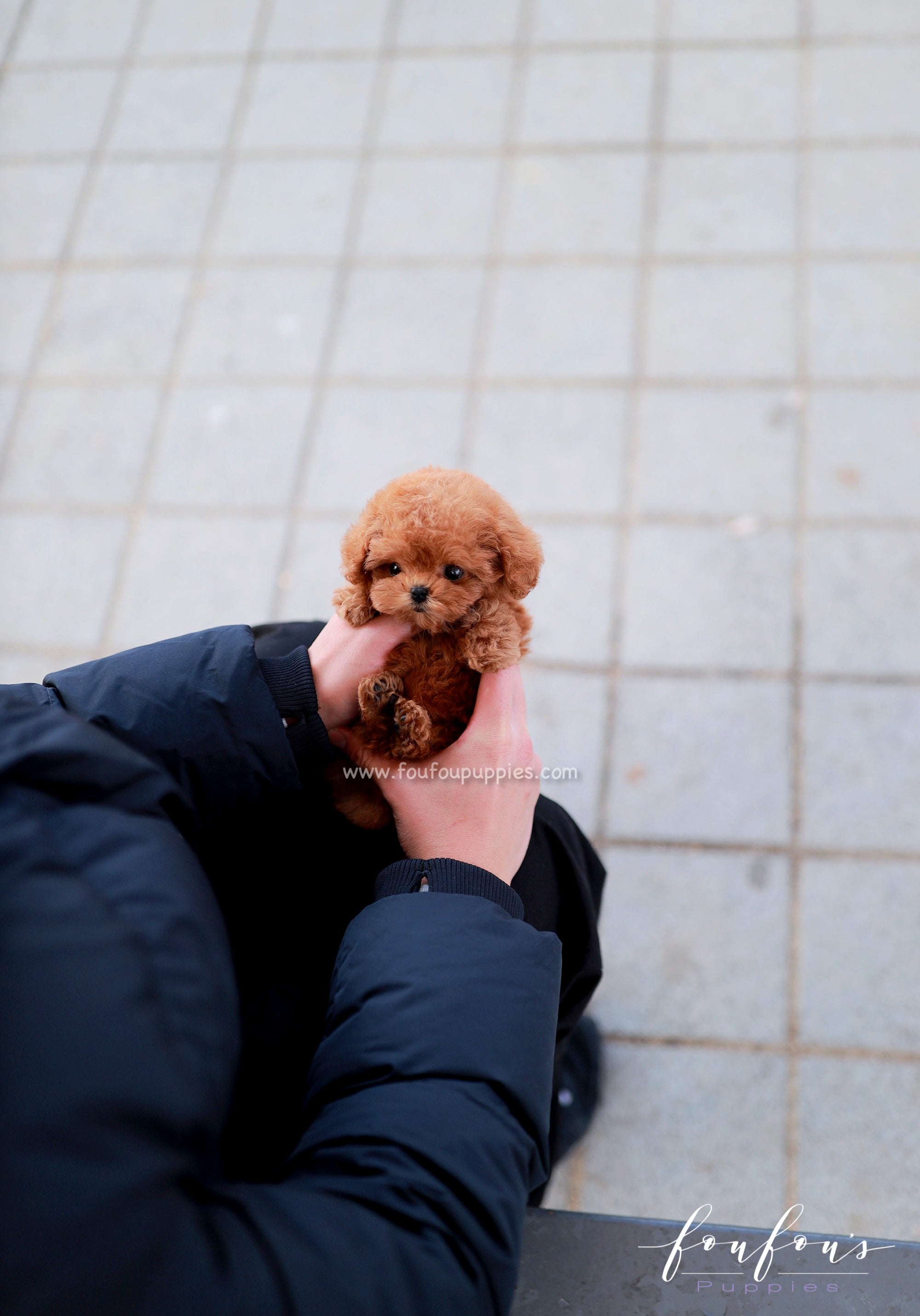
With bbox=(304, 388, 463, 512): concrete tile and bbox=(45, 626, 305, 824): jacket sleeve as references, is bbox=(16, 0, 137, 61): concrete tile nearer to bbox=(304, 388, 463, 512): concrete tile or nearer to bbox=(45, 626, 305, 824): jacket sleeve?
bbox=(304, 388, 463, 512): concrete tile

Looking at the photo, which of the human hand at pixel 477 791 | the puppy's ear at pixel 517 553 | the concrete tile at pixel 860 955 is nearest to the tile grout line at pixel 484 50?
the concrete tile at pixel 860 955

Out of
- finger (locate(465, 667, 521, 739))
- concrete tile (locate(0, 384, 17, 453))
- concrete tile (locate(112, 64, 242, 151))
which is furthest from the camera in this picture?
concrete tile (locate(112, 64, 242, 151))

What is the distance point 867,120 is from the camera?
11.3 feet

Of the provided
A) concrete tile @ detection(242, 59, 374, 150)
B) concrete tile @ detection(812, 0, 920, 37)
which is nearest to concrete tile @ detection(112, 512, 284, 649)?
concrete tile @ detection(242, 59, 374, 150)

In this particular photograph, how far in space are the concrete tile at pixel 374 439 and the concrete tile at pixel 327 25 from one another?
65.4 inches

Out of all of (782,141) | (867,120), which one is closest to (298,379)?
(782,141)

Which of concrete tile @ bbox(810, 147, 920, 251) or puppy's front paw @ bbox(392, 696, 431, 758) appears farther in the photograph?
concrete tile @ bbox(810, 147, 920, 251)

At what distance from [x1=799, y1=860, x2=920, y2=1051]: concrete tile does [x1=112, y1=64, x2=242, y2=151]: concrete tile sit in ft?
10.8

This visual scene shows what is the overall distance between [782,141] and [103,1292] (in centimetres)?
372

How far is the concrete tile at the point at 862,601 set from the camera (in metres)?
2.70

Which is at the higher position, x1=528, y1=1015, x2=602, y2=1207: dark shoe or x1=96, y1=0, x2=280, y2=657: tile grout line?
x1=96, y1=0, x2=280, y2=657: tile grout line

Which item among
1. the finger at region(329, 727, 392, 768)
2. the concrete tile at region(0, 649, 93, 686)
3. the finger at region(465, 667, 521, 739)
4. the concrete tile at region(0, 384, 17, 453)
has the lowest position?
the concrete tile at region(0, 649, 93, 686)

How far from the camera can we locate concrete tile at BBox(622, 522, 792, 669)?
2.75 metres

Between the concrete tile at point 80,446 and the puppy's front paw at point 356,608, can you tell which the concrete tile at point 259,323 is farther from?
the puppy's front paw at point 356,608
